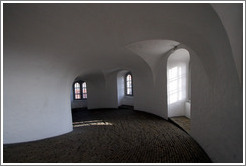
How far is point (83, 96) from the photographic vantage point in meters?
11.8

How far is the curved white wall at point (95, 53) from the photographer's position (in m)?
1.97

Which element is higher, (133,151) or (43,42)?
(43,42)

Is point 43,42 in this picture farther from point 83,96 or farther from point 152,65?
point 83,96

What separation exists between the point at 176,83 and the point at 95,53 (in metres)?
3.55

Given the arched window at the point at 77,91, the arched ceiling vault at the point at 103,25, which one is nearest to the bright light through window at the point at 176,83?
the arched ceiling vault at the point at 103,25

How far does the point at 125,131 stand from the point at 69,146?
1.90 metres

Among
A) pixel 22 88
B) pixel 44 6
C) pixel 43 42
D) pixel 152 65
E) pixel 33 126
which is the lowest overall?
pixel 33 126

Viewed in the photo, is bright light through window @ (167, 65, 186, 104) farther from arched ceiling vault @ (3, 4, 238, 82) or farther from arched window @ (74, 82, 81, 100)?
arched window @ (74, 82, 81, 100)

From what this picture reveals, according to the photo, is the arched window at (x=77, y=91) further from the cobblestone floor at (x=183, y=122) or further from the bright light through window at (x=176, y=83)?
the cobblestone floor at (x=183, y=122)

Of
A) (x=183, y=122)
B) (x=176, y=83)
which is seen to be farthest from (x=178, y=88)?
(x=183, y=122)

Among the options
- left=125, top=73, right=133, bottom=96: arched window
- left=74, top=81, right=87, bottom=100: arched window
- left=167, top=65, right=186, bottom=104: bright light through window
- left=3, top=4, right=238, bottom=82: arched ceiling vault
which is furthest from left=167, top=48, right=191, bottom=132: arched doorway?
left=74, top=81, right=87, bottom=100: arched window

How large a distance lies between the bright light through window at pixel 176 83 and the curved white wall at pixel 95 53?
2.61ft

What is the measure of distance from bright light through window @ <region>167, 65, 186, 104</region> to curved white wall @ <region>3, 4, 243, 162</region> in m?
0.79

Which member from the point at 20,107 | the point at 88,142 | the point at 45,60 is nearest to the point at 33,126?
the point at 20,107
